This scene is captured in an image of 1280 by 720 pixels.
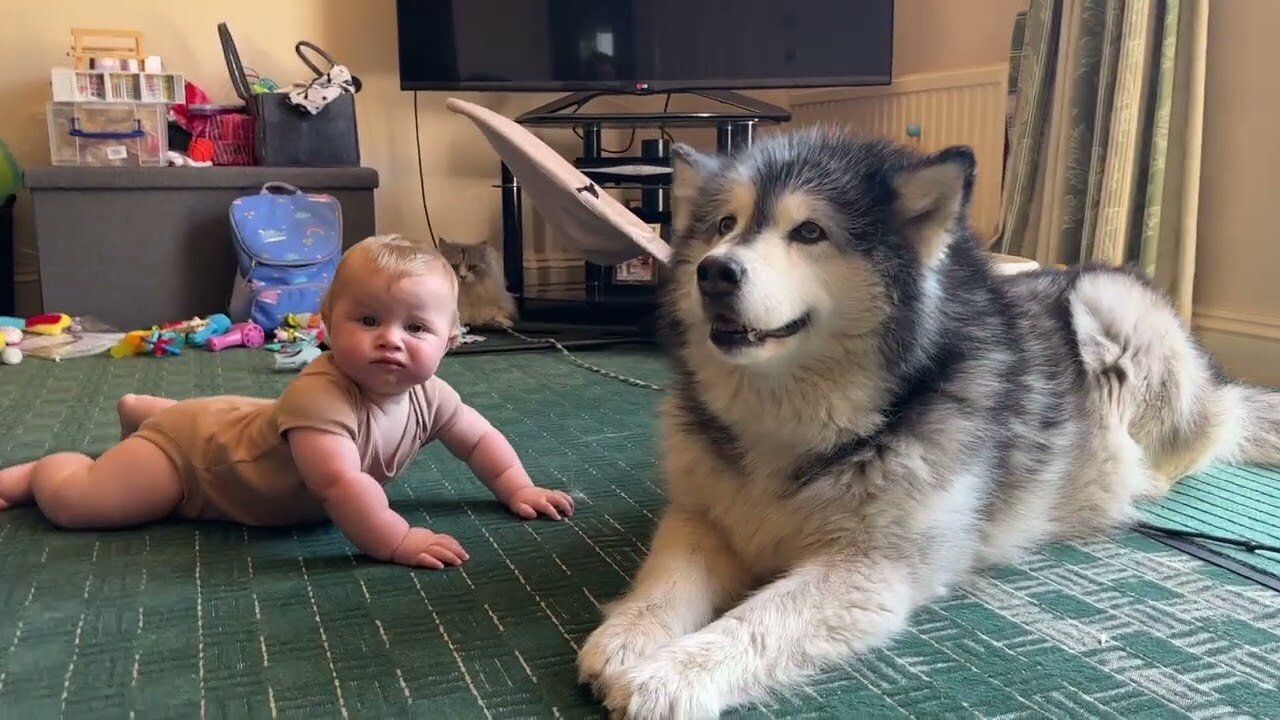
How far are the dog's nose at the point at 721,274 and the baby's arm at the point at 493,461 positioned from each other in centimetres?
62

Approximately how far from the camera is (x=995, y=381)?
142 cm

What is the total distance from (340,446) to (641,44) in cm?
297

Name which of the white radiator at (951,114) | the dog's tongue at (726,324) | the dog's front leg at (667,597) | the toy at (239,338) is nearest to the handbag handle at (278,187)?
the toy at (239,338)

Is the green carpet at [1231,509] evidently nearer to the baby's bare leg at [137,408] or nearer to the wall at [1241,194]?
the wall at [1241,194]

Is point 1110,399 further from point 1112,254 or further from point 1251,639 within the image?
point 1112,254

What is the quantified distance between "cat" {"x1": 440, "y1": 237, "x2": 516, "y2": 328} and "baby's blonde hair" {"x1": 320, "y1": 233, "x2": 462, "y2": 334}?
7.35 ft

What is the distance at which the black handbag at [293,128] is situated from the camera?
3.94 meters

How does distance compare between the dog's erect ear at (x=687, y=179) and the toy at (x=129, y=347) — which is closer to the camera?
the dog's erect ear at (x=687, y=179)

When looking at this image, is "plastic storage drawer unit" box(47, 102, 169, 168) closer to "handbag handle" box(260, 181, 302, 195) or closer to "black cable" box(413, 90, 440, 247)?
"handbag handle" box(260, 181, 302, 195)

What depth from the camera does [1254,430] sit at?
6.70 feet

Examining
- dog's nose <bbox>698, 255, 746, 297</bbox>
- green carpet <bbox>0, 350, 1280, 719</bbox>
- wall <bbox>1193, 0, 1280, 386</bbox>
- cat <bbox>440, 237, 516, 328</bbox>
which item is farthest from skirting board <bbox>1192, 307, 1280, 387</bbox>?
cat <bbox>440, 237, 516, 328</bbox>

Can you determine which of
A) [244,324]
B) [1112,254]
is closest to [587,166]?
[244,324]

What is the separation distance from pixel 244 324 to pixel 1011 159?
107 inches

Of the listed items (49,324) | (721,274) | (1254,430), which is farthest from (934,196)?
(49,324)
